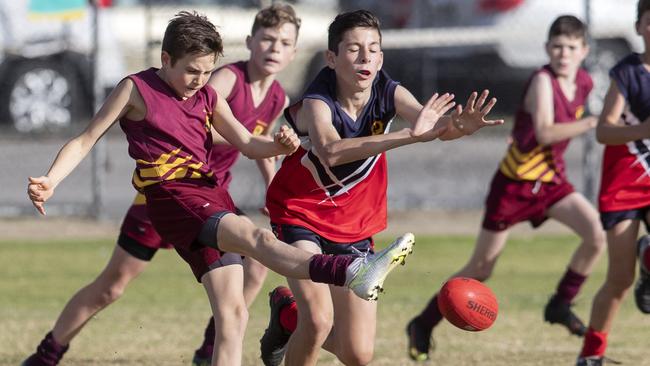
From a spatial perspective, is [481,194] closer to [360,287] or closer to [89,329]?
[89,329]

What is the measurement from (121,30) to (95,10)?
142 inches

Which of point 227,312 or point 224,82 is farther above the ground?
point 224,82

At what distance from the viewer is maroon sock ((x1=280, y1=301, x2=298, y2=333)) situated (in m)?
6.48

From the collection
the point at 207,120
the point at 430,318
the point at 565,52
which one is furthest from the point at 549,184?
the point at 207,120

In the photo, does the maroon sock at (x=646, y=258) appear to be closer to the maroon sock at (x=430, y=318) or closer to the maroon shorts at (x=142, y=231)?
the maroon sock at (x=430, y=318)

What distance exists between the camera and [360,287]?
17.4ft

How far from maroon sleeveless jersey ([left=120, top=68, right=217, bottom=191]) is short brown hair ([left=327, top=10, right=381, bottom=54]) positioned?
66 cm

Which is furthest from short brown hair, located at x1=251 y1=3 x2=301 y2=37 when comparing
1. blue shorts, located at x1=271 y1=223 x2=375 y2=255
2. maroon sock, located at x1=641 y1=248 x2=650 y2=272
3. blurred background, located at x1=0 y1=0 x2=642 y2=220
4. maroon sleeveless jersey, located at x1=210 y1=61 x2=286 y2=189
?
blurred background, located at x1=0 y1=0 x2=642 y2=220

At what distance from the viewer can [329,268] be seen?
17.7 ft

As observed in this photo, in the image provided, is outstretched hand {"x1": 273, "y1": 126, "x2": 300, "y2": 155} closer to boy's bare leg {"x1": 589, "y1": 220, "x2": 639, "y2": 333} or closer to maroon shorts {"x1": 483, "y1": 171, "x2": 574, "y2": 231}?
boy's bare leg {"x1": 589, "y1": 220, "x2": 639, "y2": 333}

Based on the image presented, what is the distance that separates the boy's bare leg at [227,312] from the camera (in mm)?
5637

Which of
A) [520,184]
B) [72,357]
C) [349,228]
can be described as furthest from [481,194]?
[349,228]

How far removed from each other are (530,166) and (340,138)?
2.51m

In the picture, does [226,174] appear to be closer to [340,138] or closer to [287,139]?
[340,138]
